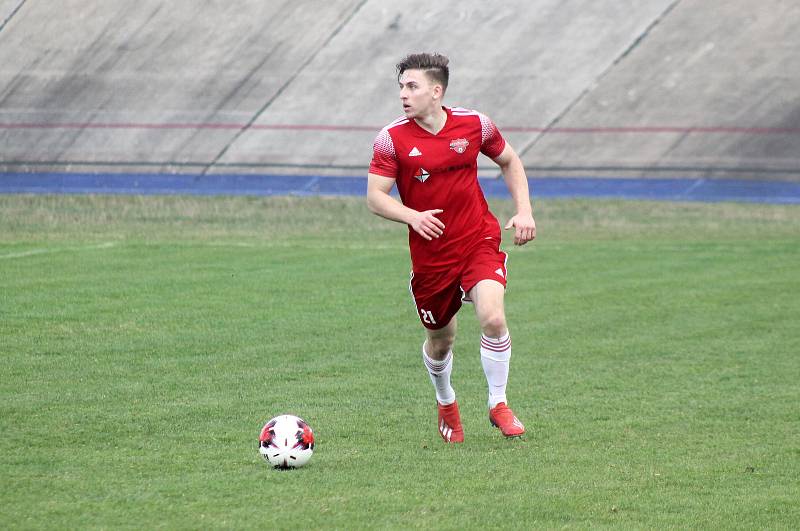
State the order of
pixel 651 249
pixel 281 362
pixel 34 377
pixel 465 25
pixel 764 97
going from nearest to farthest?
1. pixel 34 377
2. pixel 281 362
3. pixel 651 249
4. pixel 764 97
5. pixel 465 25

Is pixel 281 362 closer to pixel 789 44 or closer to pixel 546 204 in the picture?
pixel 546 204

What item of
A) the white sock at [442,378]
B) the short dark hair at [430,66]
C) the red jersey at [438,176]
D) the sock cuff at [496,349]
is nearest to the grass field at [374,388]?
the white sock at [442,378]

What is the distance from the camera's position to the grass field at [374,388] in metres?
6.47

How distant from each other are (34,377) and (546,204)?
18.1 m

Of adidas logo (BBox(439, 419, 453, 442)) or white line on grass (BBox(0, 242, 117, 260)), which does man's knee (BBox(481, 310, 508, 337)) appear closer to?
adidas logo (BBox(439, 419, 453, 442))

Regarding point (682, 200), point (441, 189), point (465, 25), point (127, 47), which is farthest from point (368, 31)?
point (441, 189)

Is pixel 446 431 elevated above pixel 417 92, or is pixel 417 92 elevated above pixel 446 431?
pixel 417 92

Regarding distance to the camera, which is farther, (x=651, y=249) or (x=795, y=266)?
(x=651, y=249)

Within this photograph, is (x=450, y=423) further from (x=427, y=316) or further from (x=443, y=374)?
(x=427, y=316)

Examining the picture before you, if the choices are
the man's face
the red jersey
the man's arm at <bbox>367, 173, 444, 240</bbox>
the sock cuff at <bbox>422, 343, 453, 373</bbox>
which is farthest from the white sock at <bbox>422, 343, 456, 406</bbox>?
the man's face

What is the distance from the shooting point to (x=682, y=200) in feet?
92.4

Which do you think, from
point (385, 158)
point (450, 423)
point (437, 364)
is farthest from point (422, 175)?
point (450, 423)

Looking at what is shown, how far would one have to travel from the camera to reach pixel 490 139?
853 centimetres

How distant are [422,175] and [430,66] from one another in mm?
666
